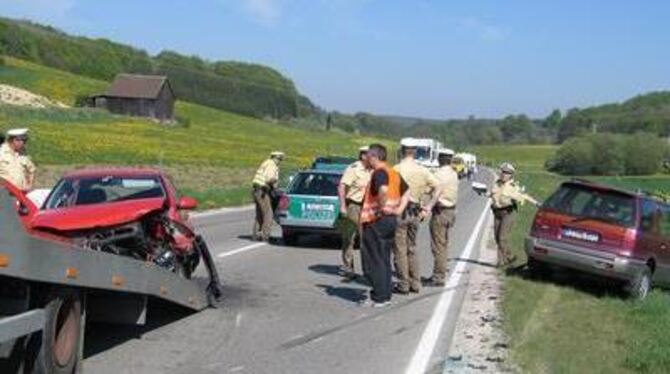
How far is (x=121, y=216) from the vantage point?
30.8 feet

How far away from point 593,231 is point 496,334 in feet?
15.4

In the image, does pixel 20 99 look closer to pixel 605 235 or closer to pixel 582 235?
pixel 582 235

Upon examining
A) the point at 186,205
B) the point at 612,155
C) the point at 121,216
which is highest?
the point at 121,216

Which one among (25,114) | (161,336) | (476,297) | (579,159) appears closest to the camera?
(161,336)

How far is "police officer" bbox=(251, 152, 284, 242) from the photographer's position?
65.5 feet

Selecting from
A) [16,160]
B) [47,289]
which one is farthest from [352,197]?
[47,289]

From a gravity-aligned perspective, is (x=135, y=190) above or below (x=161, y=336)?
above

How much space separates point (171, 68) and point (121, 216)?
15049 centimetres

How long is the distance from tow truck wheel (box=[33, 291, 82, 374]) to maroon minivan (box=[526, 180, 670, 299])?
8.90 meters

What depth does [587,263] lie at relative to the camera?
14.9 metres

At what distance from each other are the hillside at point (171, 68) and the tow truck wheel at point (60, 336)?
121 m

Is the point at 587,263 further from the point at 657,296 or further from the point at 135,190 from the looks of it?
the point at 135,190

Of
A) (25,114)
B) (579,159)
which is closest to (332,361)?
(25,114)

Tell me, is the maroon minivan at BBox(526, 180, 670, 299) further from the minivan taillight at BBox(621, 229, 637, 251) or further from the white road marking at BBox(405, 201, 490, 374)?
the white road marking at BBox(405, 201, 490, 374)
